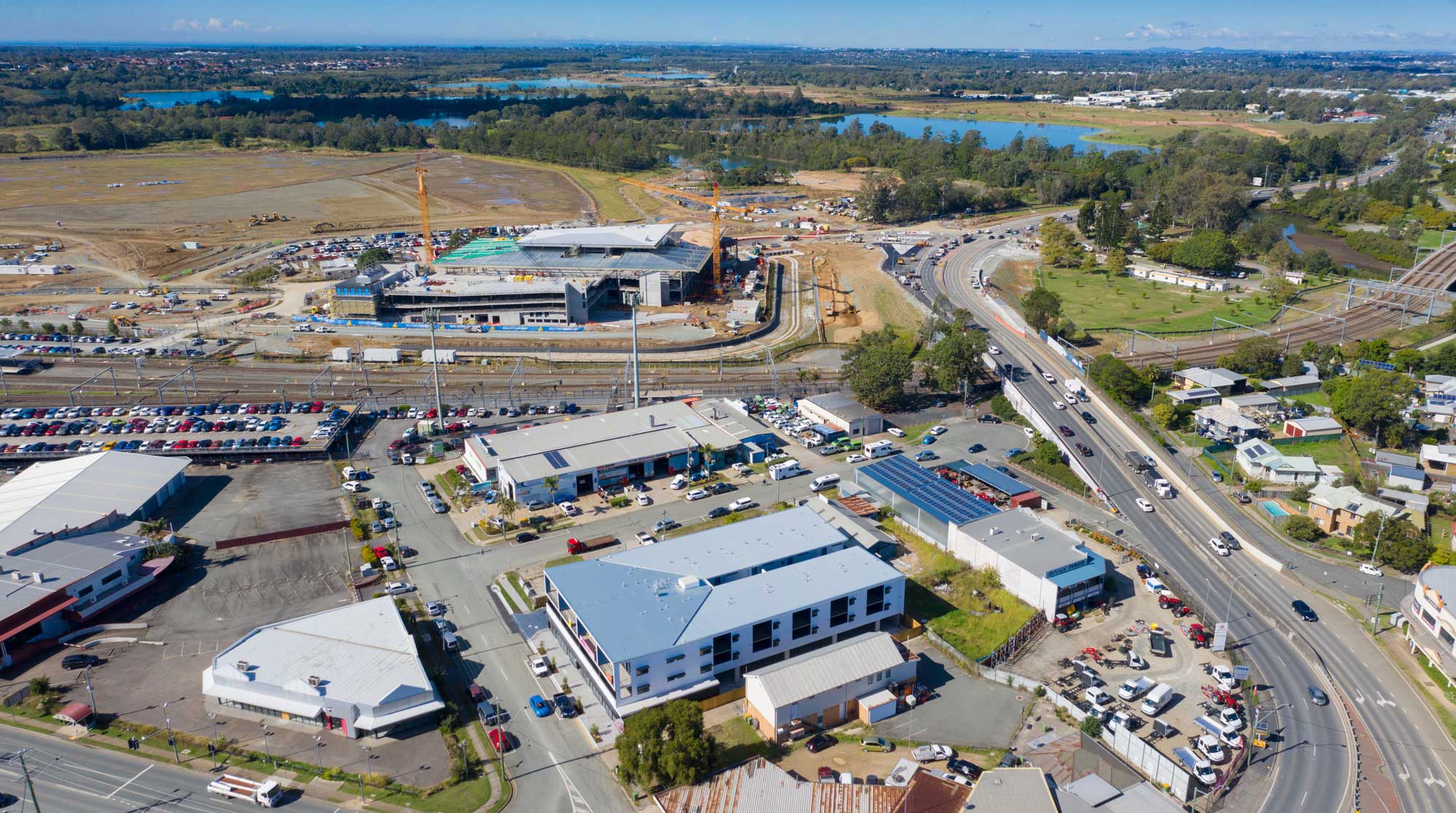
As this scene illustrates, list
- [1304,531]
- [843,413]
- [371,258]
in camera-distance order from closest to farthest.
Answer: [1304,531] → [843,413] → [371,258]

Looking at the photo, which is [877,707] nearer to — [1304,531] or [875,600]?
[875,600]

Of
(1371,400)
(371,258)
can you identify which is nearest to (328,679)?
(1371,400)

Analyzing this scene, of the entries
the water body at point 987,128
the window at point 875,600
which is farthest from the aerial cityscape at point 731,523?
the water body at point 987,128

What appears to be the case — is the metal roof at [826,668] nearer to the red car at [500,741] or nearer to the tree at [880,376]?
the red car at [500,741]

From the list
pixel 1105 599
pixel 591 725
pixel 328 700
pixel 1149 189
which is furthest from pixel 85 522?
pixel 1149 189

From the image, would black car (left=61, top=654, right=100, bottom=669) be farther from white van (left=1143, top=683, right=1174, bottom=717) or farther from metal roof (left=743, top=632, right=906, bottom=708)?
white van (left=1143, top=683, right=1174, bottom=717)

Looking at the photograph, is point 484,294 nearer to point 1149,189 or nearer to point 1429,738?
point 1429,738
